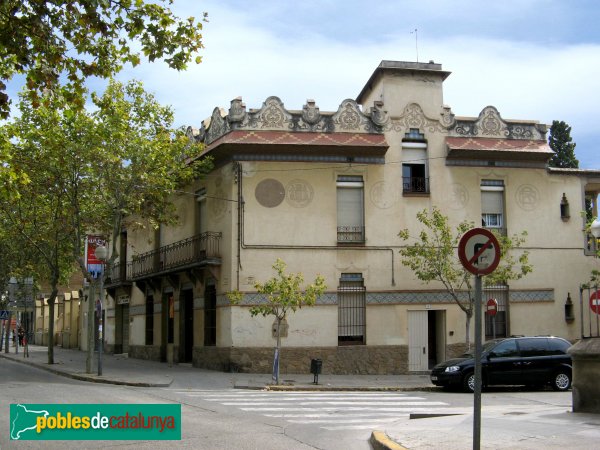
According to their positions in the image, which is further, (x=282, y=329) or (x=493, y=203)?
(x=493, y=203)

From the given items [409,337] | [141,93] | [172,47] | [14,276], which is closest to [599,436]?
[172,47]

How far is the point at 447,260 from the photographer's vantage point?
24.8m

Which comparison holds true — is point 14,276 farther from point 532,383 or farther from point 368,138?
point 532,383

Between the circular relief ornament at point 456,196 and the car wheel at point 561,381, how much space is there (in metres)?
8.31

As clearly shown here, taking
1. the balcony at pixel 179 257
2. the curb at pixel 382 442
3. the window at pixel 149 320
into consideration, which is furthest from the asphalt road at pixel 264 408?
the window at pixel 149 320

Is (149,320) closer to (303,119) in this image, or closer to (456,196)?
(303,119)

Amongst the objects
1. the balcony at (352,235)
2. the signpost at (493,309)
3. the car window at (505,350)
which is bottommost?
the car window at (505,350)

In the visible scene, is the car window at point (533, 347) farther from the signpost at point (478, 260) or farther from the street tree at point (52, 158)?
the street tree at point (52, 158)

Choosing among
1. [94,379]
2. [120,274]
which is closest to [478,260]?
[94,379]

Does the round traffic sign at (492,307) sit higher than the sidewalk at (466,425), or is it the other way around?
the round traffic sign at (492,307)

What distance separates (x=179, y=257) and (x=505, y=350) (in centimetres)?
1454

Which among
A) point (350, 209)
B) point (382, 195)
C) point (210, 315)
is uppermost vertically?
point (382, 195)

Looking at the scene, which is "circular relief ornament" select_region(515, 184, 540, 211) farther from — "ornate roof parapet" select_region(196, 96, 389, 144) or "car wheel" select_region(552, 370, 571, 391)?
"car wheel" select_region(552, 370, 571, 391)

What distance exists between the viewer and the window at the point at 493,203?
27.5 metres
